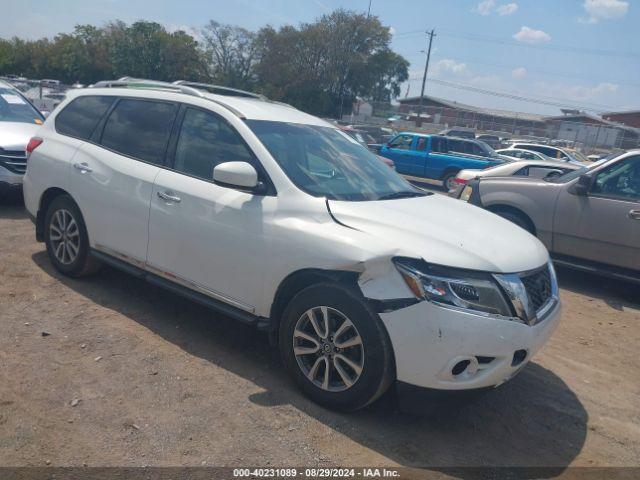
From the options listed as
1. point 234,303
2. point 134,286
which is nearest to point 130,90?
point 134,286

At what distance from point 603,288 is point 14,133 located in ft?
27.1

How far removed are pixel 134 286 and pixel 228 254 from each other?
6.40 ft

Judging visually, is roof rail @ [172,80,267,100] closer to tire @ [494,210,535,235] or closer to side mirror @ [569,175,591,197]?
tire @ [494,210,535,235]

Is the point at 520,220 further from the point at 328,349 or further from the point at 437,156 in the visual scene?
the point at 437,156

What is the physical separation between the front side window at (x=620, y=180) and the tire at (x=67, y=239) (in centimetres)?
573

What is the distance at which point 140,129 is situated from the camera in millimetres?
4766

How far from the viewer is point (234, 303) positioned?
12.9 feet

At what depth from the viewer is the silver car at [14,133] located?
7.62 metres

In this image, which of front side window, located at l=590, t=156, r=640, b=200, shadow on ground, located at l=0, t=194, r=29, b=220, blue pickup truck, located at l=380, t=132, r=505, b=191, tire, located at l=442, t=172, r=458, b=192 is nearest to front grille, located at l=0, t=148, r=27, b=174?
shadow on ground, located at l=0, t=194, r=29, b=220

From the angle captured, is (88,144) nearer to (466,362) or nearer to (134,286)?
(134,286)

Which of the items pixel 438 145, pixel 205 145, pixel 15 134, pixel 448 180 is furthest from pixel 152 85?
pixel 438 145

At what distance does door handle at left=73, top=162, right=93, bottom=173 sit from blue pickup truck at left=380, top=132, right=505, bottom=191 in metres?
14.1

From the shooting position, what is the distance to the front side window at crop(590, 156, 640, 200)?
664cm

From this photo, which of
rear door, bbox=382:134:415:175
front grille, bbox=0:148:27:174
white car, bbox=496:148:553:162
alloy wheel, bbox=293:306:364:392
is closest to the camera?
alloy wheel, bbox=293:306:364:392
